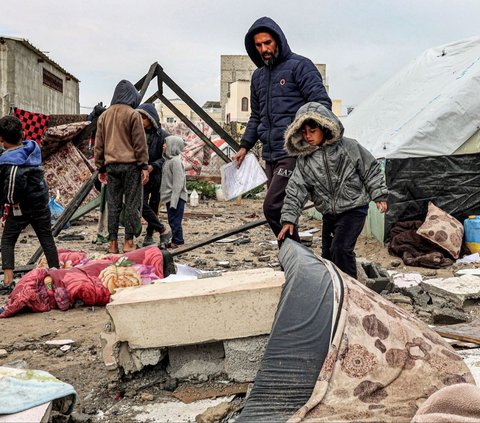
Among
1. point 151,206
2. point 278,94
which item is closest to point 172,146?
point 151,206

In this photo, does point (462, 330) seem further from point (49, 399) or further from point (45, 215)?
point (45, 215)

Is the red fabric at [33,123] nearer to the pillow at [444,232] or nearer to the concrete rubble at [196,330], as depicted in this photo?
the pillow at [444,232]

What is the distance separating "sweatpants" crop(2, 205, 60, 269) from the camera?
5.07 m

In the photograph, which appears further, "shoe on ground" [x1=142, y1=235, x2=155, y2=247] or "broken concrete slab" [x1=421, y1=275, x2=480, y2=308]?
"shoe on ground" [x1=142, y1=235, x2=155, y2=247]

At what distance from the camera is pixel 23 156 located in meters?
4.92

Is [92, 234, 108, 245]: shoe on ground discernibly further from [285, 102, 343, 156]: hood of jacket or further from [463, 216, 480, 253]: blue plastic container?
[463, 216, 480, 253]: blue plastic container

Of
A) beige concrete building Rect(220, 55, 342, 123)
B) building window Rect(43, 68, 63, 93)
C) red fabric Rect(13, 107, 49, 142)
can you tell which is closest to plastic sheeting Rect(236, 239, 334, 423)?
red fabric Rect(13, 107, 49, 142)

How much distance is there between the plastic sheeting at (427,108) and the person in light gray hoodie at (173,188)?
8.90 ft

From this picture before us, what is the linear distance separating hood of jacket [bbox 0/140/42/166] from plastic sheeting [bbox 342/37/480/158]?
443 cm

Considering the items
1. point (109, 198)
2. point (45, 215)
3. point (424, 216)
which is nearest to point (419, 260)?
point (424, 216)

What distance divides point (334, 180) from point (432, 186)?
3.87 metres

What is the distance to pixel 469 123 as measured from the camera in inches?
291

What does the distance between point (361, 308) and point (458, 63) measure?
7.55 metres

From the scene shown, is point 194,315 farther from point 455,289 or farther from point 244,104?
point 244,104
